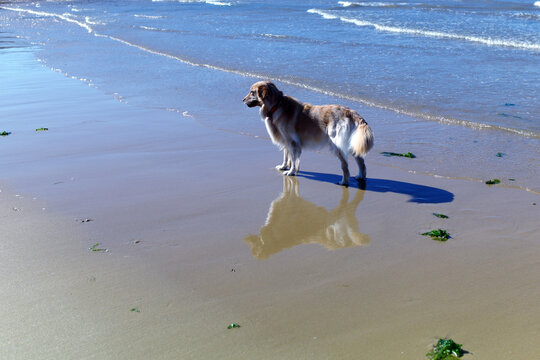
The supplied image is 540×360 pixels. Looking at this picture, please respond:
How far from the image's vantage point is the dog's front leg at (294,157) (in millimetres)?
7195

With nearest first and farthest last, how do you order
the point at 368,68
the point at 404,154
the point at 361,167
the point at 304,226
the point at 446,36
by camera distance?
the point at 304,226
the point at 361,167
the point at 404,154
the point at 368,68
the point at 446,36

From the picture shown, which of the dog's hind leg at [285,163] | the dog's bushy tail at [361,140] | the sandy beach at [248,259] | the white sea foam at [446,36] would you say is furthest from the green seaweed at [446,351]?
the white sea foam at [446,36]

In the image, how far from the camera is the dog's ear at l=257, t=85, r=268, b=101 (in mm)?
7176

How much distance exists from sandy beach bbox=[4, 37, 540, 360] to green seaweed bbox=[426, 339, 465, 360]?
0.20 ft

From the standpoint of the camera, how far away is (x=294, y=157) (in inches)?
284

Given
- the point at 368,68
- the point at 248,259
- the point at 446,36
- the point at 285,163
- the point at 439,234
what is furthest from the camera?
the point at 446,36

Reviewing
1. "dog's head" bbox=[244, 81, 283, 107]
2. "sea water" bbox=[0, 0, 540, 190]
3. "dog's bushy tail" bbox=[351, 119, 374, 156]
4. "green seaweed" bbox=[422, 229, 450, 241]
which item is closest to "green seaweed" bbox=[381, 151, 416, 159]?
"sea water" bbox=[0, 0, 540, 190]

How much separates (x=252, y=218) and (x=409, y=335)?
2460mm

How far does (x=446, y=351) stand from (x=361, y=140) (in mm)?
3637

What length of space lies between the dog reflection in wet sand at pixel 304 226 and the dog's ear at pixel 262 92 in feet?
4.51

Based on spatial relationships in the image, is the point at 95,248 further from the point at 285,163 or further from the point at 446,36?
the point at 446,36

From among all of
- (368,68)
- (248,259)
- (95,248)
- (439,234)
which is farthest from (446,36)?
(95,248)

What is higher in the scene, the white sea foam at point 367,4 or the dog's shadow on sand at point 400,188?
the white sea foam at point 367,4

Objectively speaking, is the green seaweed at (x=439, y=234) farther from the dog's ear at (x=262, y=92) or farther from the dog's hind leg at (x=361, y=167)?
the dog's ear at (x=262, y=92)
